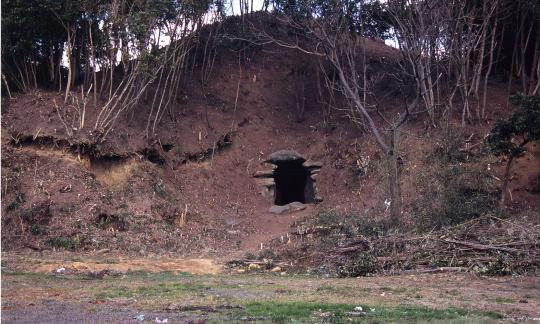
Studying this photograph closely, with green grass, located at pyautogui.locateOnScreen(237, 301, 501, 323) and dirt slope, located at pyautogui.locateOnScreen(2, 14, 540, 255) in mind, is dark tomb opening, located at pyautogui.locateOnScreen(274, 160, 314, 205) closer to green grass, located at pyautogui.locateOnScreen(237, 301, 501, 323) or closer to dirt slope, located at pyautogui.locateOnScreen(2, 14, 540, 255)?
dirt slope, located at pyautogui.locateOnScreen(2, 14, 540, 255)

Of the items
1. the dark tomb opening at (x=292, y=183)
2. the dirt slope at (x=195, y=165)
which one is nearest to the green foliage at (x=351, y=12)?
the dirt slope at (x=195, y=165)

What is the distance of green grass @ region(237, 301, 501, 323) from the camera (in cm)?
882

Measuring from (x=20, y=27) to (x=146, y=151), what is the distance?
705 cm

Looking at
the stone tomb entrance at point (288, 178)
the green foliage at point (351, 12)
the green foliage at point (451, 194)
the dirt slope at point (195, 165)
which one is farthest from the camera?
the stone tomb entrance at point (288, 178)

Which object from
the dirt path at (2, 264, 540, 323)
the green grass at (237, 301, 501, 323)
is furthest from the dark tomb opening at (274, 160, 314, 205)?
the green grass at (237, 301, 501, 323)

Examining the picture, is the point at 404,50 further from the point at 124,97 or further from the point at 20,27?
the point at 20,27

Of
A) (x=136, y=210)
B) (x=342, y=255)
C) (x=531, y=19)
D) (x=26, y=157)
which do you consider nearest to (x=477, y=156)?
(x=531, y=19)

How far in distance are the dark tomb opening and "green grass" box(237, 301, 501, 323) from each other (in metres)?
18.9

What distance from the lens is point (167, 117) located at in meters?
28.4

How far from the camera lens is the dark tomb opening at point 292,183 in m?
29.5

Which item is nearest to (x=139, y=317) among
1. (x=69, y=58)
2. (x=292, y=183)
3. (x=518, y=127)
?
(x=518, y=127)

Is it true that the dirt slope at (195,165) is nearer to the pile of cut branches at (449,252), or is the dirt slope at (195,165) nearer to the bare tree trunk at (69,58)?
the bare tree trunk at (69,58)

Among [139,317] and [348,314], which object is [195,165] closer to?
[139,317]

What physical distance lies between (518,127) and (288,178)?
45.0 ft
